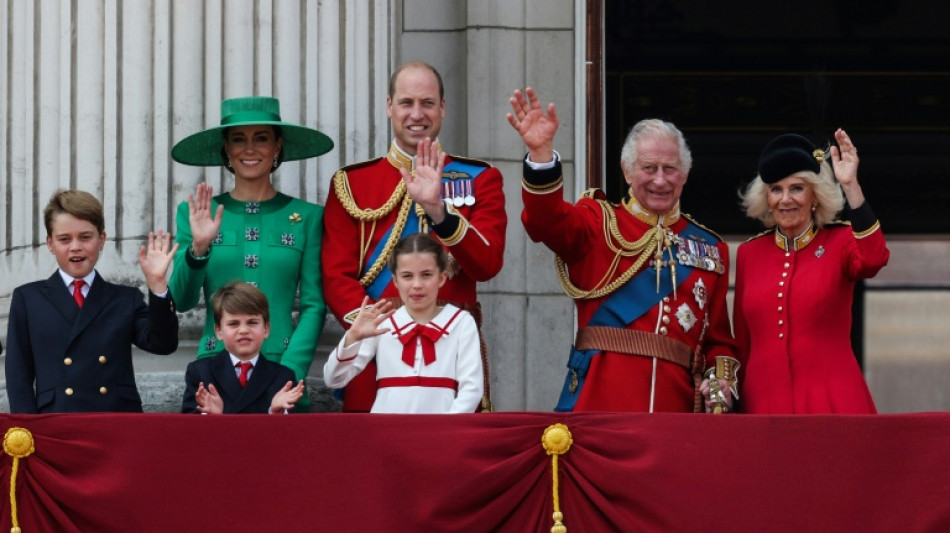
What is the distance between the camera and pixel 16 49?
8.06m

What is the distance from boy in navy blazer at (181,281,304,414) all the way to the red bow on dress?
35cm

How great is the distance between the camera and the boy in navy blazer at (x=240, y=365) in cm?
658

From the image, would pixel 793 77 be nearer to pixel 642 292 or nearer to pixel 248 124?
pixel 642 292

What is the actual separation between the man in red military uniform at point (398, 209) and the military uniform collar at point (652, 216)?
0.43 m

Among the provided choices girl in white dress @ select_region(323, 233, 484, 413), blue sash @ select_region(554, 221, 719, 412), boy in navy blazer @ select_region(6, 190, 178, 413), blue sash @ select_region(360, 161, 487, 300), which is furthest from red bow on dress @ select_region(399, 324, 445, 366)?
boy in navy blazer @ select_region(6, 190, 178, 413)

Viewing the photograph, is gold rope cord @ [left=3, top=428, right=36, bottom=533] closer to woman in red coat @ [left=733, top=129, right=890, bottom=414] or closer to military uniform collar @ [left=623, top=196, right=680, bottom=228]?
military uniform collar @ [left=623, top=196, right=680, bottom=228]

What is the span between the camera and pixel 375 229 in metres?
7.05

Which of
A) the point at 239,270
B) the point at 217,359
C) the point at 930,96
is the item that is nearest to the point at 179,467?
the point at 217,359

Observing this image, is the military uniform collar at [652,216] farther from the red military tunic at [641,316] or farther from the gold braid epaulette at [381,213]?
the gold braid epaulette at [381,213]

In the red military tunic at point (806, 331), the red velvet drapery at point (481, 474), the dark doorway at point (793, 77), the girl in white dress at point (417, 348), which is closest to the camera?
the red velvet drapery at point (481, 474)

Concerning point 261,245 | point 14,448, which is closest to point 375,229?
point 261,245

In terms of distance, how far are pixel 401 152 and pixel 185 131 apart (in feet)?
3.27

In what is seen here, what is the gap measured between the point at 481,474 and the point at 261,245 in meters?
1.45

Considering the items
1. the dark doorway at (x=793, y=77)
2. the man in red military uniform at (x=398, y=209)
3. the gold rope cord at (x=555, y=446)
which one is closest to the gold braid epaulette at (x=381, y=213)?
the man in red military uniform at (x=398, y=209)
